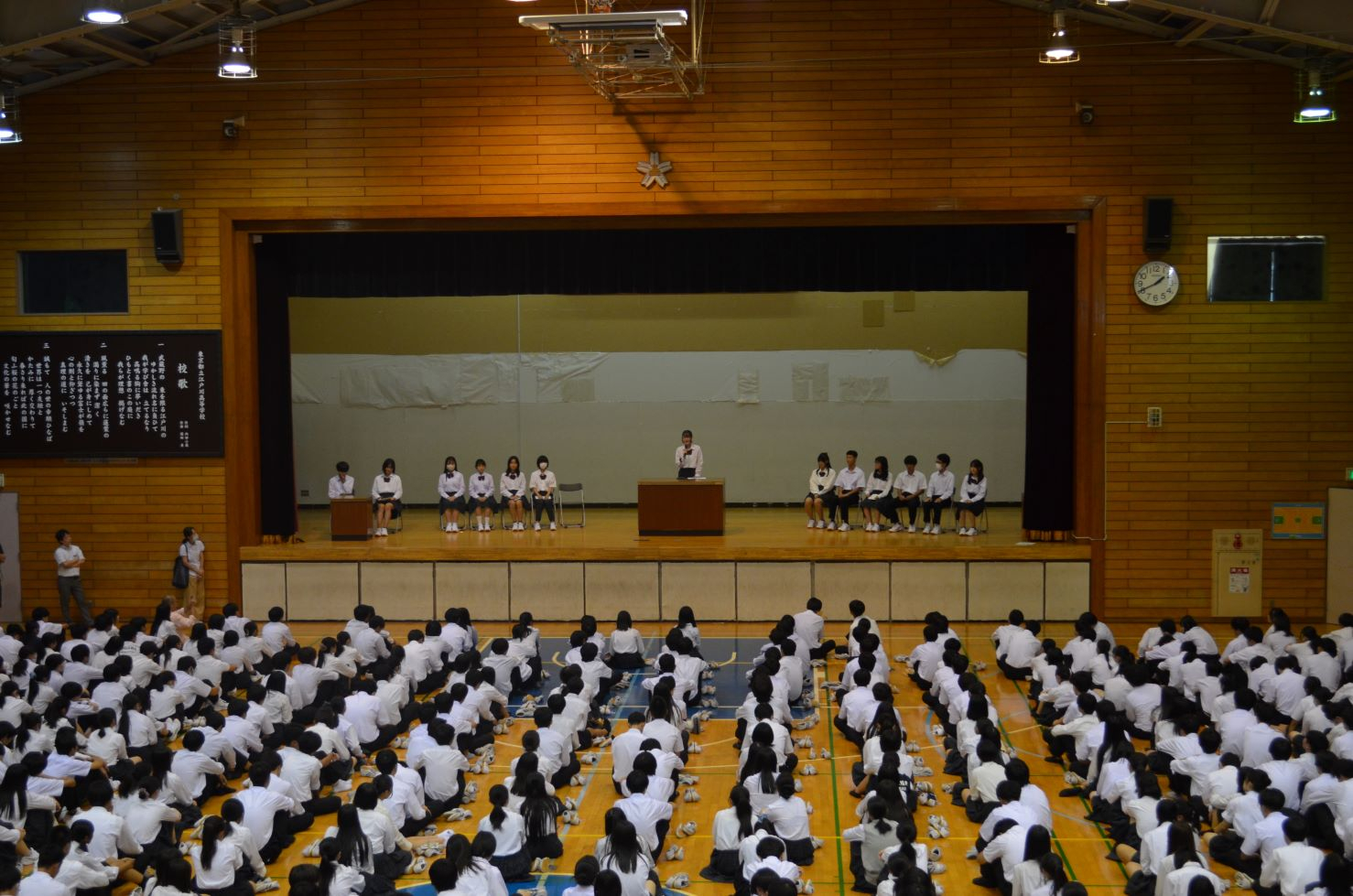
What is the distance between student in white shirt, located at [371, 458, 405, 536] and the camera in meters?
18.5

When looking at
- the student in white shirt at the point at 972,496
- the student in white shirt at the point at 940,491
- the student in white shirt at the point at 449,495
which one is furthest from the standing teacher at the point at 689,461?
the student in white shirt at the point at 972,496

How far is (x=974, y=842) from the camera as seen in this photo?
31.2ft

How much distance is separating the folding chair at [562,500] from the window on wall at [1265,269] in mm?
9738

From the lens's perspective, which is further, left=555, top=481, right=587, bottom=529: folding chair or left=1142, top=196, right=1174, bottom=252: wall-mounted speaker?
left=555, top=481, right=587, bottom=529: folding chair

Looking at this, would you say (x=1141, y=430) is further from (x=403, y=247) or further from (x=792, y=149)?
(x=403, y=247)

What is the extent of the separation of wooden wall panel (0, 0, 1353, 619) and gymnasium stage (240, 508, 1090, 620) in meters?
1.21

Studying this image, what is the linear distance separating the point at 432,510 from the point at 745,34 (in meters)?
10.2

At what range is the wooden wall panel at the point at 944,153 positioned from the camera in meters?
16.1

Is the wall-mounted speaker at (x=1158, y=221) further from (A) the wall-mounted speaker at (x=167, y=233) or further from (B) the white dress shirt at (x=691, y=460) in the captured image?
(A) the wall-mounted speaker at (x=167, y=233)

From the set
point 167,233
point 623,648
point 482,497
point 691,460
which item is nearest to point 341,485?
point 482,497

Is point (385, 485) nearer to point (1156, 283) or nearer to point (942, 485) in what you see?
point (942, 485)

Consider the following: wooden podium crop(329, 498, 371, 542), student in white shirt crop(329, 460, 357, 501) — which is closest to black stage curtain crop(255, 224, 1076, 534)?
wooden podium crop(329, 498, 371, 542)

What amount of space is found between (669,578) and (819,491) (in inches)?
135

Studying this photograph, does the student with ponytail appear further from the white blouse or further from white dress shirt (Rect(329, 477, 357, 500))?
the white blouse
